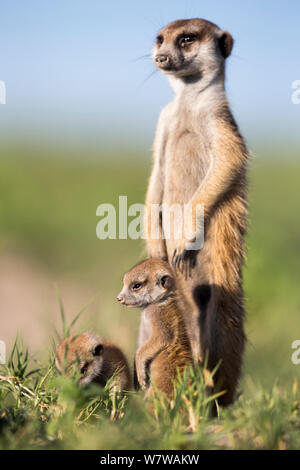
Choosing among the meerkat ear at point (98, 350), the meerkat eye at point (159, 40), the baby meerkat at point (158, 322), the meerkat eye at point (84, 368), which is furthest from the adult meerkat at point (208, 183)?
the meerkat eye at point (84, 368)

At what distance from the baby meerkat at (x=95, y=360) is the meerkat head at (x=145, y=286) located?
0.36 metres

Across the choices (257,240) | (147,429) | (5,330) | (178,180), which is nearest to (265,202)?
(257,240)

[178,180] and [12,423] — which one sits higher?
[178,180]

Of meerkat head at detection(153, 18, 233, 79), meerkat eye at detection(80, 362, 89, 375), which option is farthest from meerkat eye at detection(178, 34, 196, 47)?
meerkat eye at detection(80, 362, 89, 375)

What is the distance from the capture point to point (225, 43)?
15.9 ft

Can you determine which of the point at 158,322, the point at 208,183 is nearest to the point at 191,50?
the point at 208,183

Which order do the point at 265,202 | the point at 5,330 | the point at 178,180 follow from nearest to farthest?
the point at 178,180, the point at 5,330, the point at 265,202

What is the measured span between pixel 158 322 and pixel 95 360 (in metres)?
0.48

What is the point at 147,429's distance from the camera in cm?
326

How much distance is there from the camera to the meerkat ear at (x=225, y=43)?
483 cm

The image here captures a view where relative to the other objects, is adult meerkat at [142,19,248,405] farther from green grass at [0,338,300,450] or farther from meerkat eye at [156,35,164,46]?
green grass at [0,338,300,450]

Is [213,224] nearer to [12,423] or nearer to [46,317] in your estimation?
[46,317]

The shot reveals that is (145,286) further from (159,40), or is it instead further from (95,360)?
(159,40)
